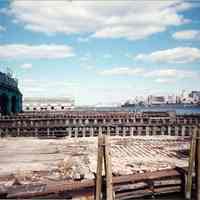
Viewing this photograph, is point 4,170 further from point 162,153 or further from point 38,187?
point 162,153

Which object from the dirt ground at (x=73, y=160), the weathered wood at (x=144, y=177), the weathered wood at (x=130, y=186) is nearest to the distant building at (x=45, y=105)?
the dirt ground at (x=73, y=160)

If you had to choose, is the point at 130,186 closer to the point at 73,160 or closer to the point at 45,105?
the point at 73,160

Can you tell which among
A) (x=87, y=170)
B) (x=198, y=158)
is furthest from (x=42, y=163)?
(x=198, y=158)

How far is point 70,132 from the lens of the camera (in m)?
30.7

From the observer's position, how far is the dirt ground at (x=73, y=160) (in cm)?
1418

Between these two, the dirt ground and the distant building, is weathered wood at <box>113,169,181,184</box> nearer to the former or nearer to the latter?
the dirt ground

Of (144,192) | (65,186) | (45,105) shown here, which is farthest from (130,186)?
(45,105)

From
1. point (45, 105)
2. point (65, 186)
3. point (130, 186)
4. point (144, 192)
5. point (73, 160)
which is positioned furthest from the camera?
point (45, 105)

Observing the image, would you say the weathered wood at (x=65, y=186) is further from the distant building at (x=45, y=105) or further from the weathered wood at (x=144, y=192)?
the distant building at (x=45, y=105)

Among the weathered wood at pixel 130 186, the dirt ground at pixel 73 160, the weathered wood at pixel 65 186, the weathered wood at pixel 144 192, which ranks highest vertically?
the weathered wood at pixel 65 186

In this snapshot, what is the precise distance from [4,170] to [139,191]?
840 centimetres

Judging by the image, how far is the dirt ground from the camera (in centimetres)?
1418

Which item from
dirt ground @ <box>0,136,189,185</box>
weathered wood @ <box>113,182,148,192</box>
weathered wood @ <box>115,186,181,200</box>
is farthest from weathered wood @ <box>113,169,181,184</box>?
dirt ground @ <box>0,136,189,185</box>

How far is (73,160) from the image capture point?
57.4ft
